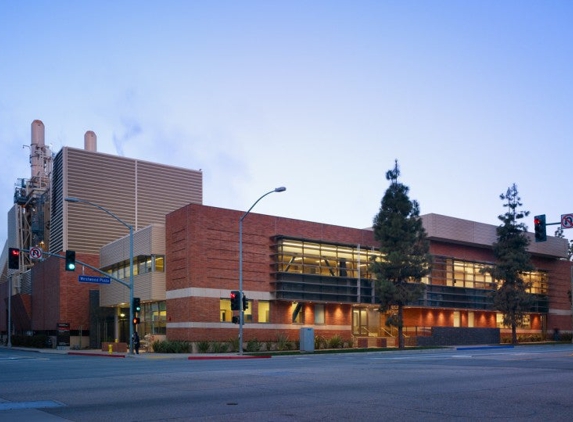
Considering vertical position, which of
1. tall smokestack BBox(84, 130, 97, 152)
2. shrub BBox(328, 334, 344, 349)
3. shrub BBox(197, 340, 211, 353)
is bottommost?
shrub BBox(328, 334, 344, 349)

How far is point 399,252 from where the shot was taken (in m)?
47.0

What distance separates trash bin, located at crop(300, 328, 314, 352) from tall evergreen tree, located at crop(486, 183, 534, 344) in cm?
2247

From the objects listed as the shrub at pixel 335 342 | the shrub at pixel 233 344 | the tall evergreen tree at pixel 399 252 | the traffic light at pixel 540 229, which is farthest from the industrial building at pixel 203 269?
the traffic light at pixel 540 229

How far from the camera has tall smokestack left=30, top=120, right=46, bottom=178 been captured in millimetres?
81062

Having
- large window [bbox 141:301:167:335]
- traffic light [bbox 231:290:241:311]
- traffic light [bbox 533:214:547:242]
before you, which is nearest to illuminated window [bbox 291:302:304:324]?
large window [bbox 141:301:167:335]

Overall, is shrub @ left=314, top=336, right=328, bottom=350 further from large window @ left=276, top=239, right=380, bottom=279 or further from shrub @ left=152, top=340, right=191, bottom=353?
shrub @ left=152, top=340, right=191, bottom=353

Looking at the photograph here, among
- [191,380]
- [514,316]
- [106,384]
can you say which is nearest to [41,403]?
[106,384]

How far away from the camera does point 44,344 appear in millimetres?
62250

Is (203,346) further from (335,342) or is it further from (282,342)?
(335,342)

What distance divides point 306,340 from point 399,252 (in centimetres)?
953

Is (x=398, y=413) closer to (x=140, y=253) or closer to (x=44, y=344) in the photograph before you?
(x=140, y=253)

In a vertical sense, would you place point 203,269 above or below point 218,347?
above

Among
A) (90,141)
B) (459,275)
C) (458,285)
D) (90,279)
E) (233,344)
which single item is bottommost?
(233,344)

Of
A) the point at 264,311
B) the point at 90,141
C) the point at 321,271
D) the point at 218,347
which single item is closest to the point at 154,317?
the point at 218,347
